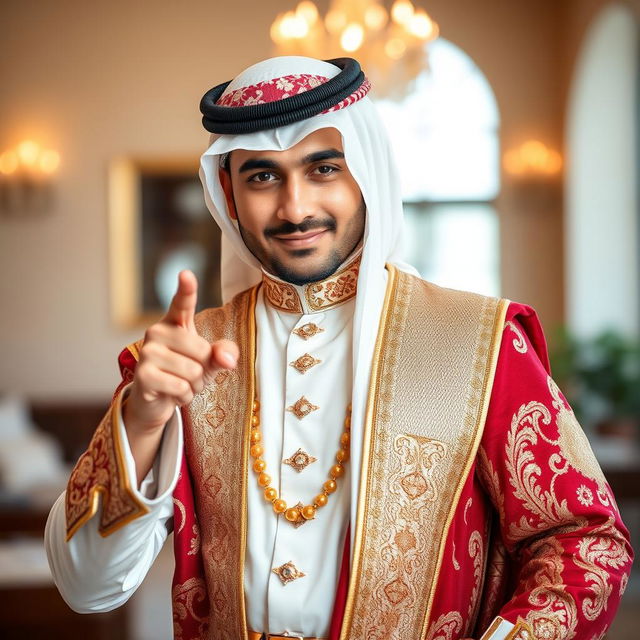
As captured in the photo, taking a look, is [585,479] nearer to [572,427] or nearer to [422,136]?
[572,427]

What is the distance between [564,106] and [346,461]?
6494 millimetres

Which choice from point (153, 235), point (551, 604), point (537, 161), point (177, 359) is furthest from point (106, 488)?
point (537, 161)

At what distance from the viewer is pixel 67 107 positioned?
7613 millimetres

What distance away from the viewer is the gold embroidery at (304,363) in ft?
5.43

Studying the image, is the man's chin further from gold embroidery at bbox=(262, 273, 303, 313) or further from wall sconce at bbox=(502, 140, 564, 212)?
wall sconce at bbox=(502, 140, 564, 212)

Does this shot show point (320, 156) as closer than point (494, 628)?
No

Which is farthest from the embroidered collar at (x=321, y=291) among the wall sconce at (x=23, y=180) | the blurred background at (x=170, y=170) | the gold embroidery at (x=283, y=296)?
the wall sconce at (x=23, y=180)

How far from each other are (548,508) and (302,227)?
629 millimetres

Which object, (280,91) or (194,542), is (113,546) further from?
(280,91)

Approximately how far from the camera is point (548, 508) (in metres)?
1.45

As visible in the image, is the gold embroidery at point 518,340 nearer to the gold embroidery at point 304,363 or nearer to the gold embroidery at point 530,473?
the gold embroidery at point 530,473

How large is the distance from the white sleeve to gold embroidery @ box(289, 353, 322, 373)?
30cm

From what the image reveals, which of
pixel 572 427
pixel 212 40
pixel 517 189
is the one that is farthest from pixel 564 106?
pixel 572 427

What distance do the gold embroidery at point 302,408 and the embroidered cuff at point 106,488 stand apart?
1.11 ft
